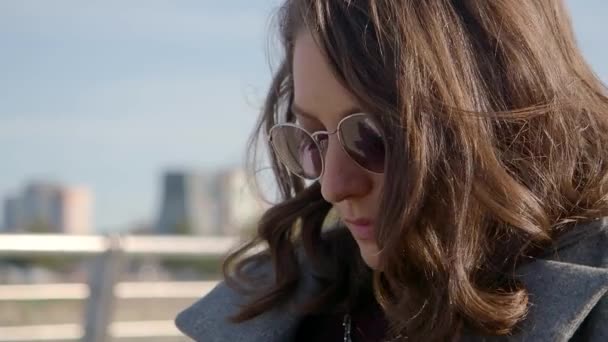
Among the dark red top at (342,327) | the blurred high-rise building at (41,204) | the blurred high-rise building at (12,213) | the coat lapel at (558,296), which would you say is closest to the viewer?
the coat lapel at (558,296)

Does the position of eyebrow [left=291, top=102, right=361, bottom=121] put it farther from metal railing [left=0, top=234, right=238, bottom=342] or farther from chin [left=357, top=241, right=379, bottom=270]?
metal railing [left=0, top=234, right=238, bottom=342]

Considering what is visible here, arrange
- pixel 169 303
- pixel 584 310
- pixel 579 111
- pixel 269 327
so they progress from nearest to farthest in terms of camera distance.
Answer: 1. pixel 584 310
2. pixel 579 111
3. pixel 269 327
4. pixel 169 303

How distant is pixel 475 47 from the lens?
1959mm

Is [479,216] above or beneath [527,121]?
beneath

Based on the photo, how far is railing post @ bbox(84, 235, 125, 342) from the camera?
17.1 ft

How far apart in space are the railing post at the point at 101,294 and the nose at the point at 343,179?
3353 mm

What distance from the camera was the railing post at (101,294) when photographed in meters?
5.21

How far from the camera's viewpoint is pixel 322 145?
208 cm

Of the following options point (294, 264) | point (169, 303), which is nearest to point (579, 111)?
point (294, 264)

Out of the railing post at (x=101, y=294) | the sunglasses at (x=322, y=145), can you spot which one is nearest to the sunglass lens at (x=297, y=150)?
the sunglasses at (x=322, y=145)

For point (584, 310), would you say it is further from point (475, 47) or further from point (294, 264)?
point (294, 264)

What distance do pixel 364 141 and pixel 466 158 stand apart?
18 cm

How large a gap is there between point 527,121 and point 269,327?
2.54 ft

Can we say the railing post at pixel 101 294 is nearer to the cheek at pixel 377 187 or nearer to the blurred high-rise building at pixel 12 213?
the cheek at pixel 377 187
